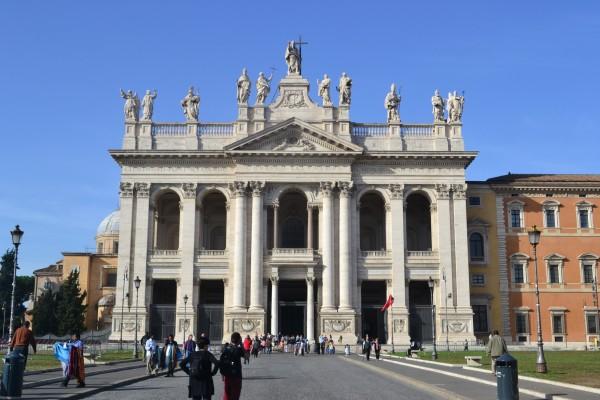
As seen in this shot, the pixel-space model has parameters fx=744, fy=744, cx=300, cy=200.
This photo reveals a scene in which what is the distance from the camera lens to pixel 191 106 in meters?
64.1

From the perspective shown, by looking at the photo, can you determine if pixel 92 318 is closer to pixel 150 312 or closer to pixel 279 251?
pixel 150 312

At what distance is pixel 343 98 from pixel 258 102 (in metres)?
7.26

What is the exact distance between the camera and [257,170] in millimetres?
61719

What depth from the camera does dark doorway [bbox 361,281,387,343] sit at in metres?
62.1

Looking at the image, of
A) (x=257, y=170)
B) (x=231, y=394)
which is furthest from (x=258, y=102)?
(x=231, y=394)

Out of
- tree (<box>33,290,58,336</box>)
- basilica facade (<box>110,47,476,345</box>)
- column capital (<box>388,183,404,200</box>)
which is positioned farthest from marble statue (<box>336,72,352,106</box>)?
tree (<box>33,290,58,336</box>)

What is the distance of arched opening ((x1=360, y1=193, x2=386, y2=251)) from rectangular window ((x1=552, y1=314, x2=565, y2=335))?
15835 millimetres

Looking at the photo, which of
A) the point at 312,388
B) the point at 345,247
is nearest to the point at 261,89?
the point at 345,247

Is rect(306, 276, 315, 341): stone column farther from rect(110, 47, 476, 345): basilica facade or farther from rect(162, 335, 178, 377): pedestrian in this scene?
rect(162, 335, 178, 377): pedestrian

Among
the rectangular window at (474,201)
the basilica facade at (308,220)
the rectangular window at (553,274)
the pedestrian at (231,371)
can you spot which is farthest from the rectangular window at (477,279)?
the pedestrian at (231,371)

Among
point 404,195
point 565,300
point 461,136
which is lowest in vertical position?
point 565,300

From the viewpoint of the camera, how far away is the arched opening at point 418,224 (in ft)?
219

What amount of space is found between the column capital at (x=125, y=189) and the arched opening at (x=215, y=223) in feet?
24.1

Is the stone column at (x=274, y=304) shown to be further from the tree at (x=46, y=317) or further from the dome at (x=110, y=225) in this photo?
the dome at (x=110, y=225)
